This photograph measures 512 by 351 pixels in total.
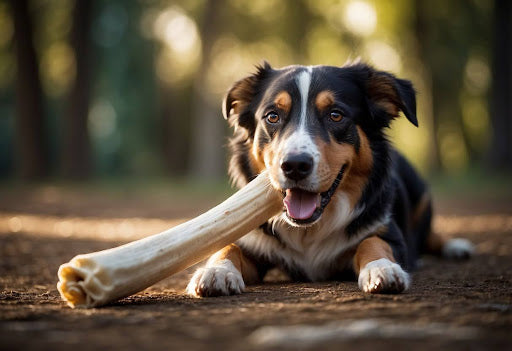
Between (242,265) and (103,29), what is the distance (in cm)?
2358

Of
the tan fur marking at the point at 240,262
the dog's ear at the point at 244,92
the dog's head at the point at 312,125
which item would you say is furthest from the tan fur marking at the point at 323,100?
the tan fur marking at the point at 240,262

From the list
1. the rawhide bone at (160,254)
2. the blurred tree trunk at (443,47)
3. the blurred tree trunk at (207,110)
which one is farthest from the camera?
the blurred tree trunk at (443,47)

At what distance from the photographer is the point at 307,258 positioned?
420cm

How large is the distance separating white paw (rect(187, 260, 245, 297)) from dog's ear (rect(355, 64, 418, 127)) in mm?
1782

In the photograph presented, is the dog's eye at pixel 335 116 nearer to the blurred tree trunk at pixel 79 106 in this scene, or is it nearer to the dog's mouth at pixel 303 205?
the dog's mouth at pixel 303 205

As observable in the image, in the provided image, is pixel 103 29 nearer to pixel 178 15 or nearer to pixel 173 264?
pixel 178 15

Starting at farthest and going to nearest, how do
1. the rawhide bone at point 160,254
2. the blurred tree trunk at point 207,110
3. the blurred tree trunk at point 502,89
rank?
the blurred tree trunk at point 207,110 < the blurred tree trunk at point 502,89 < the rawhide bone at point 160,254

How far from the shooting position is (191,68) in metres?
27.2

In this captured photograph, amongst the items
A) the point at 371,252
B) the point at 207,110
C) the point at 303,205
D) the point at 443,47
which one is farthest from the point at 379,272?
the point at 443,47

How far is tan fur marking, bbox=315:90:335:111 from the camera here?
3.99m

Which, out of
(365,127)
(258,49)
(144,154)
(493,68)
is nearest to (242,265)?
(365,127)

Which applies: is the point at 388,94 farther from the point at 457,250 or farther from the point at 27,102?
the point at 27,102

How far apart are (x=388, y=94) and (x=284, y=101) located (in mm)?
937

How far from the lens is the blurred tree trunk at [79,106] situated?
60.4ft
